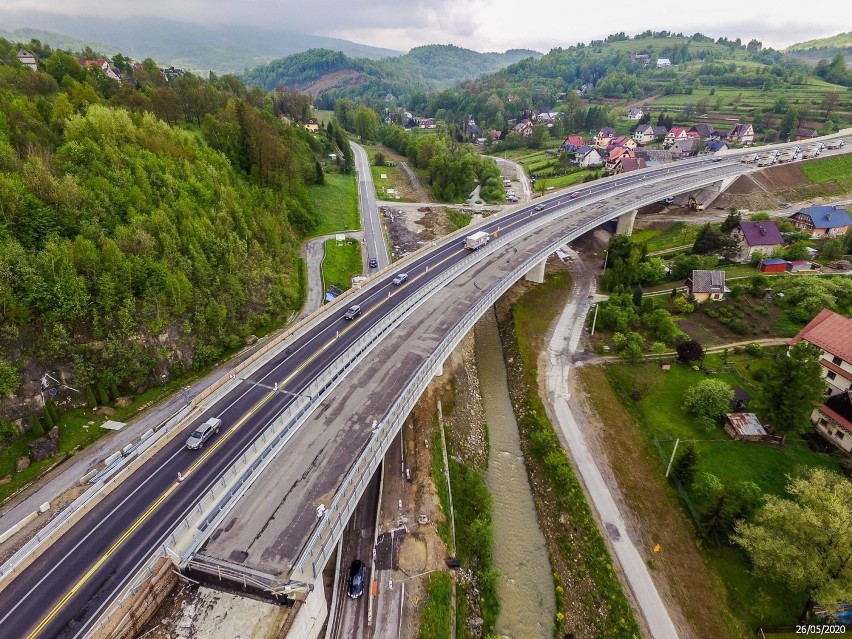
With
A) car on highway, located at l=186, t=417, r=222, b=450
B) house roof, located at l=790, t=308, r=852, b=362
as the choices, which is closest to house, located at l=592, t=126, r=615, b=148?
house roof, located at l=790, t=308, r=852, b=362

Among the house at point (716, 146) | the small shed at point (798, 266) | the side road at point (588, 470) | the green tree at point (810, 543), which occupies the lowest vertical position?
the side road at point (588, 470)

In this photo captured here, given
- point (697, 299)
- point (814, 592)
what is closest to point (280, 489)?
point (814, 592)

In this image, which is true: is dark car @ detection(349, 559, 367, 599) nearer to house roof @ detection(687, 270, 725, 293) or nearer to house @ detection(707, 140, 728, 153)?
house roof @ detection(687, 270, 725, 293)

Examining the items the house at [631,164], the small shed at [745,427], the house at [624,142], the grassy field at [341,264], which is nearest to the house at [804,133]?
the house at [624,142]

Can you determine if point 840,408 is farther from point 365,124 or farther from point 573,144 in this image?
point 365,124

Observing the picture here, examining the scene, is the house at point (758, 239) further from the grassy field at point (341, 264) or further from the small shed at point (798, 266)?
the grassy field at point (341, 264)

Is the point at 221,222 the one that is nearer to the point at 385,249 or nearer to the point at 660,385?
the point at 385,249
